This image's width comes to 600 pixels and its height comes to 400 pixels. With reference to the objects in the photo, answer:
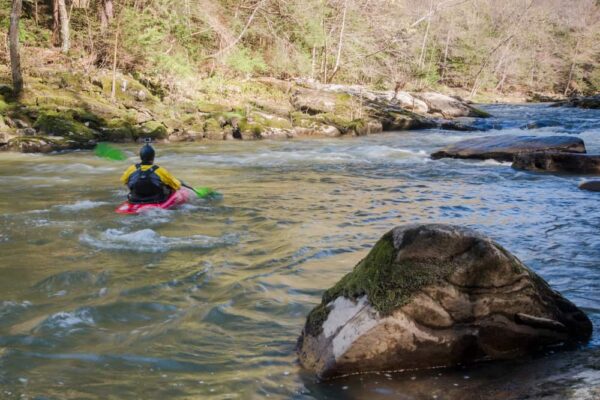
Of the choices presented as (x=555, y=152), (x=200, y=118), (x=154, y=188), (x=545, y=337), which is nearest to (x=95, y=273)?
(x=154, y=188)

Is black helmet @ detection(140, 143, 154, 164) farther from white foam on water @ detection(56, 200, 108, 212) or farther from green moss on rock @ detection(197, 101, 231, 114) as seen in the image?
green moss on rock @ detection(197, 101, 231, 114)

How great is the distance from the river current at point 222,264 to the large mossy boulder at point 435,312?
110 mm

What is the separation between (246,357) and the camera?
3.19 metres

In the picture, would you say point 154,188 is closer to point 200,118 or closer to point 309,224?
point 309,224

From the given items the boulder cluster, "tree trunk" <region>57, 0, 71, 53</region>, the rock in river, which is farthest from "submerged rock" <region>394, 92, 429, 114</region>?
"tree trunk" <region>57, 0, 71, 53</region>

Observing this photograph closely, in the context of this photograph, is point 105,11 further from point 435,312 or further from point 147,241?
point 435,312

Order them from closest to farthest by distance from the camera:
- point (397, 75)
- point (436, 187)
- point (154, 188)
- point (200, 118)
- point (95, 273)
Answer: point (95, 273) < point (154, 188) < point (436, 187) < point (200, 118) < point (397, 75)

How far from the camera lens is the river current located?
9.48 feet

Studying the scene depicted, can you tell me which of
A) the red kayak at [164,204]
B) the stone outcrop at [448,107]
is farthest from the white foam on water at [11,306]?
the stone outcrop at [448,107]

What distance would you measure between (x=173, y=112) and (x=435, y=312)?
16189 millimetres

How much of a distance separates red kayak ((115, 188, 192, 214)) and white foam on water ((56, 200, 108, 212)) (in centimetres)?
50

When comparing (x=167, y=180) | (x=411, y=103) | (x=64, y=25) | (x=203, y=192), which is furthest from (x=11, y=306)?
(x=411, y=103)

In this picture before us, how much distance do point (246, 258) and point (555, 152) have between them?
784cm

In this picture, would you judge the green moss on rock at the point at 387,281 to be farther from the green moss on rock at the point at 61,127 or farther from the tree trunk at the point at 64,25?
the tree trunk at the point at 64,25
